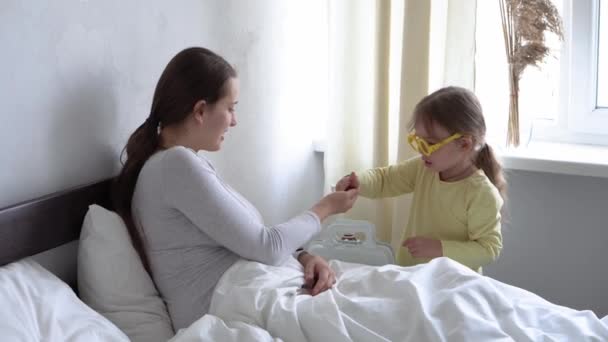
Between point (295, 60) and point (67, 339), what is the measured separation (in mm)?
1375

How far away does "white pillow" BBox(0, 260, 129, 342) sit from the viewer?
1156mm

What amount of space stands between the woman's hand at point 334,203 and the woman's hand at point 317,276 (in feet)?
0.44

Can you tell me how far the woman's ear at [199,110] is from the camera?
1.57 meters

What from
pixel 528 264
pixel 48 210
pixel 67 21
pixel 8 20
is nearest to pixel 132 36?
pixel 67 21

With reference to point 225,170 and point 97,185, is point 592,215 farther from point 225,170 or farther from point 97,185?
point 97,185

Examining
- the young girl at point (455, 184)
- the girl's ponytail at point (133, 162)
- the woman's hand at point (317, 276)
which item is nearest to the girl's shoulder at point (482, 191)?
the young girl at point (455, 184)

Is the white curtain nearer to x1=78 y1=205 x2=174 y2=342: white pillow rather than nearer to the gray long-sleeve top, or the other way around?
the gray long-sleeve top

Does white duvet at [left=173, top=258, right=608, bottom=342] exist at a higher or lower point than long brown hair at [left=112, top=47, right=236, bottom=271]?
lower

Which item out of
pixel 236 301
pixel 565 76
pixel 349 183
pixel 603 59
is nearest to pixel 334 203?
pixel 349 183

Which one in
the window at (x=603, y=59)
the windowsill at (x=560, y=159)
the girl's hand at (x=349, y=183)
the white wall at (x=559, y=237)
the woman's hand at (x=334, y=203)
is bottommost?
the white wall at (x=559, y=237)

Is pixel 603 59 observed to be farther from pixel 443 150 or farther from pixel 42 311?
pixel 42 311

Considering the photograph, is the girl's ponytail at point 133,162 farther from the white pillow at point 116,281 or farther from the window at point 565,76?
→ the window at point 565,76

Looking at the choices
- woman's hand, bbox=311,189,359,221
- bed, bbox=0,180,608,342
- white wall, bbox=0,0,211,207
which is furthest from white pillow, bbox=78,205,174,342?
woman's hand, bbox=311,189,359,221

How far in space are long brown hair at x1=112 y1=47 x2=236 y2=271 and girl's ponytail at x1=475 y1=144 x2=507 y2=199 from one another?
78cm
